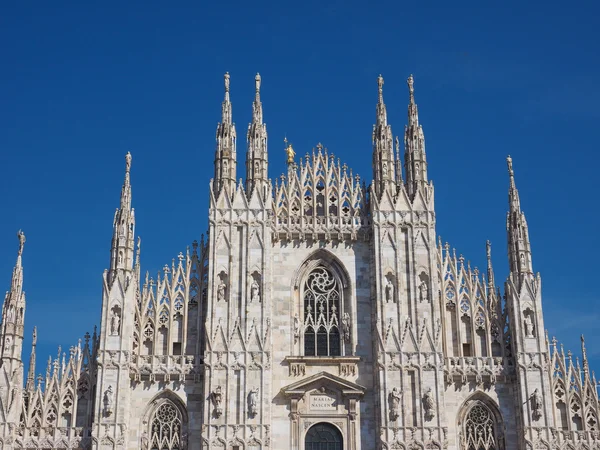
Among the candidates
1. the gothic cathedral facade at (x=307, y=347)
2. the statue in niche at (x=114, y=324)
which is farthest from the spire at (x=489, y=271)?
the statue in niche at (x=114, y=324)

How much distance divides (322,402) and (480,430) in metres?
5.85

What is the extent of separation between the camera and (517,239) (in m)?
37.3

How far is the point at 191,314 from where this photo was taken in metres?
36.6

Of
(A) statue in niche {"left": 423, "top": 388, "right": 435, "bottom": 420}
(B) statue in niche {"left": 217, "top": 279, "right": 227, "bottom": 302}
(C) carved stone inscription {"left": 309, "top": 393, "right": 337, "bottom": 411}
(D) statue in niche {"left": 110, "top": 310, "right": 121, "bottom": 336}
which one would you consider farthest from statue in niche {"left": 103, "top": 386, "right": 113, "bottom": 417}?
(A) statue in niche {"left": 423, "top": 388, "right": 435, "bottom": 420}

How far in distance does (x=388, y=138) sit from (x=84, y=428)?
1611 centimetres

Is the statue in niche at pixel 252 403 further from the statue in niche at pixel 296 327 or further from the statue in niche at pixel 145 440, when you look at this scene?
the statue in niche at pixel 145 440

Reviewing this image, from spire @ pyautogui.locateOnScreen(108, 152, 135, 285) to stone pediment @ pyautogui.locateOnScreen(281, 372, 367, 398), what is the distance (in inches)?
297

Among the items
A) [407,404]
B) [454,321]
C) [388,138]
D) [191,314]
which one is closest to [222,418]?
[191,314]

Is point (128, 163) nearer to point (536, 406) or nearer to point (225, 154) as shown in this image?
point (225, 154)

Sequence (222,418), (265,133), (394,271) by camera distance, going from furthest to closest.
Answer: (265,133)
(394,271)
(222,418)

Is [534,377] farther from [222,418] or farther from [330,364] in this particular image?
[222,418]

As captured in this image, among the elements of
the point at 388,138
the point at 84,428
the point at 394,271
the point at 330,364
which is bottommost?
the point at 84,428

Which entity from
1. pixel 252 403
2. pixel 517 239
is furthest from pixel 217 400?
pixel 517 239

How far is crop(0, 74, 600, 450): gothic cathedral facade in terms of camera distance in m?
34.6
